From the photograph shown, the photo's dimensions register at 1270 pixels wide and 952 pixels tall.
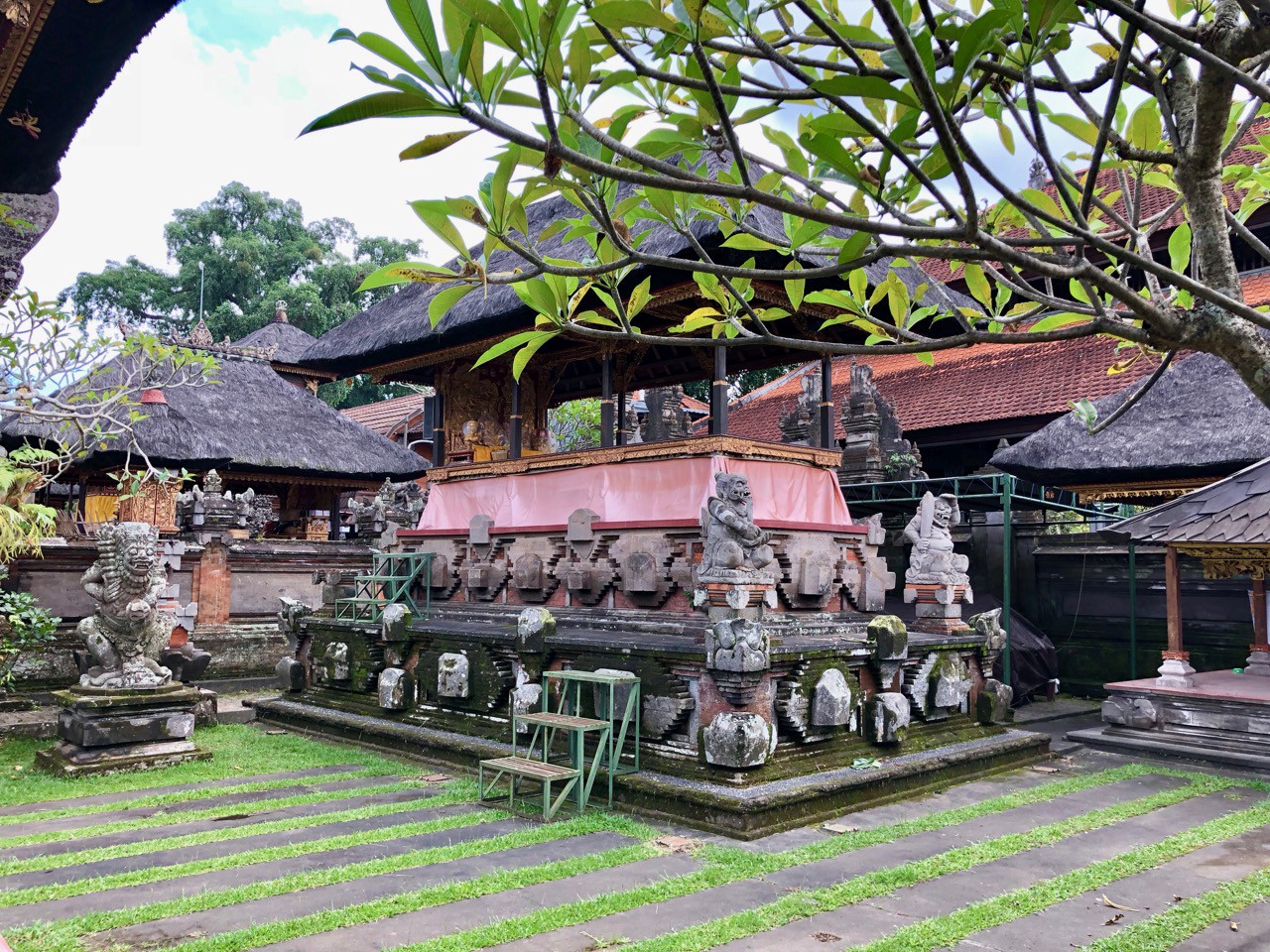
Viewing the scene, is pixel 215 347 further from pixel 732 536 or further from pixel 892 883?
pixel 892 883

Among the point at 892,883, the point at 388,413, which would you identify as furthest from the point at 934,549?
the point at 388,413

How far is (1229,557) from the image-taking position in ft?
32.2

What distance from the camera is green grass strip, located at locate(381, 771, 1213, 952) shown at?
174 inches

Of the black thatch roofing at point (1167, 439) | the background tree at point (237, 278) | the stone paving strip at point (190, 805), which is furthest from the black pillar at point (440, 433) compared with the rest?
the background tree at point (237, 278)

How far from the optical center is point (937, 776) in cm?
790

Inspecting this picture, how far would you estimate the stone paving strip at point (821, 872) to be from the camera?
4.52 meters

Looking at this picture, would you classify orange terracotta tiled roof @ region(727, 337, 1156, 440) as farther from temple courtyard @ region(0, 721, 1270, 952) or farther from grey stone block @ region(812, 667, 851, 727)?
temple courtyard @ region(0, 721, 1270, 952)

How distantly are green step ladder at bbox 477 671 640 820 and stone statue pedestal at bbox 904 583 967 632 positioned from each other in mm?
3608

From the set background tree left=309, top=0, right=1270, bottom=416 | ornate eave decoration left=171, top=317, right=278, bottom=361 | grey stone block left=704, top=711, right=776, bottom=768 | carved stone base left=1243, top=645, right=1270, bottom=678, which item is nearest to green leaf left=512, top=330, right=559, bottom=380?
background tree left=309, top=0, right=1270, bottom=416

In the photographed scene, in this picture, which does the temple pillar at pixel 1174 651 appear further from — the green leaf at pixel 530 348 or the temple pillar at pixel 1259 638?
the green leaf at pixel 530 348

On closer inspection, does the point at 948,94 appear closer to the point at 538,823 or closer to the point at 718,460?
the point at 538,823

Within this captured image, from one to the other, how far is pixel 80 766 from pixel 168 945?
4.42 m

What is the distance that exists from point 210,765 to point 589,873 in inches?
183

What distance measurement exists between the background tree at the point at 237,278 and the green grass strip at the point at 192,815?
1092 inches
